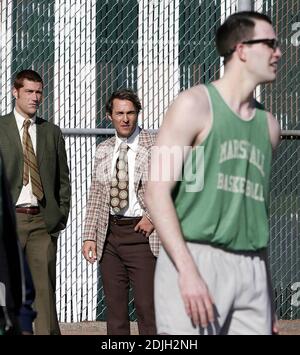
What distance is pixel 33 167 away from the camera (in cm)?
879

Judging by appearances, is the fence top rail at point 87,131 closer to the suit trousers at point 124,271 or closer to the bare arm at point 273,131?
the suit trousers at point 124,271

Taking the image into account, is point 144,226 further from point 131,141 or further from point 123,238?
point 131,141

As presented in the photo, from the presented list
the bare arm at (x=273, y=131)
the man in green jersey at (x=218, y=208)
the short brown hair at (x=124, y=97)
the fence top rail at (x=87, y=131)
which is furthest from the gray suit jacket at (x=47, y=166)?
the man in green jersey at (x=218, y=208)

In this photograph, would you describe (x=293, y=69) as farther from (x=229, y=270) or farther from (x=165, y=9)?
(x=229, y=270)

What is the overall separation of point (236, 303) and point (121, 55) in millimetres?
5782

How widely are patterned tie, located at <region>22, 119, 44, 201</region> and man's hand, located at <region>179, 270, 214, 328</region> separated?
3.97 meters

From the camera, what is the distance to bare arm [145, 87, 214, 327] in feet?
15.9

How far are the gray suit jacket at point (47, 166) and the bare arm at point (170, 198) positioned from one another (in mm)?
3761

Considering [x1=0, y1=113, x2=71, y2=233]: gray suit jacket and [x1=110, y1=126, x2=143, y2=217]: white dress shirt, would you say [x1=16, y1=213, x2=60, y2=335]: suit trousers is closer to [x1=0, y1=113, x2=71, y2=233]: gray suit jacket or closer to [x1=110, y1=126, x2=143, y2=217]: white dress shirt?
[x1=0, y1=113, x2=71, y2=233]: gray suit jacket

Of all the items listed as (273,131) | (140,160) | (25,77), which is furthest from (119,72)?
(273,131)

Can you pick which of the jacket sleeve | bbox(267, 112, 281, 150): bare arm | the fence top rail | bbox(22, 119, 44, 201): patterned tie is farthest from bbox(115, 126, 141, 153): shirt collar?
bbox(267, 112, 281, 150): bare arm

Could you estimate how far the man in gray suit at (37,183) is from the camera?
872 centimetres
